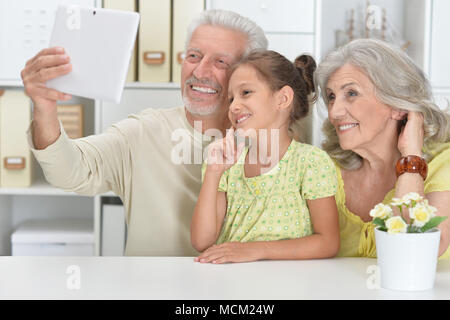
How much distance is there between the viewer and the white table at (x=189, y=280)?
89cm

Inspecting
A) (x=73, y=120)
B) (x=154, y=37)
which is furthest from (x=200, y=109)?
(x=73, y=120)

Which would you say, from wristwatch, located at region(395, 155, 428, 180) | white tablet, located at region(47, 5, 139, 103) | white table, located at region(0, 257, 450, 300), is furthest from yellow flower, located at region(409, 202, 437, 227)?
white tablet, located at region(47, 5, 139, 103)

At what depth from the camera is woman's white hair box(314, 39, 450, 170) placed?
127cm

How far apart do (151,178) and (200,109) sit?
0.75 ft

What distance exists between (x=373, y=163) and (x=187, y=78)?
53 cm

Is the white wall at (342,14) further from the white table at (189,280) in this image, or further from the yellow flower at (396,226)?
the yellow flower at (396,226)

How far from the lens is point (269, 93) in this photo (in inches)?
50.3

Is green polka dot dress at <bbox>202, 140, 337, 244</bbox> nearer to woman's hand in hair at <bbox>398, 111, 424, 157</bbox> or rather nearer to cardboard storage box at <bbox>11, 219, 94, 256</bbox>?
woman's hand in hair at <bbox>398, 111, 424, 157</bbox>

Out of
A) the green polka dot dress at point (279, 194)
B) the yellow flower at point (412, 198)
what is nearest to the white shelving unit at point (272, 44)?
the green polka dot dress at point (279, 194)

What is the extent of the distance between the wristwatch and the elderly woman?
5cm

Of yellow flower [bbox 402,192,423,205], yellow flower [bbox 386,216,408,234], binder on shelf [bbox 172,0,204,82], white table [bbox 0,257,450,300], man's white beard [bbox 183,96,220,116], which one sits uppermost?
binder on shelf [bbox 172,0,204,82]

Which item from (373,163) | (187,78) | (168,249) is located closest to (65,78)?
(187,78)

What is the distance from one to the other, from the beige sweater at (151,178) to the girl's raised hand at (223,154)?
28cm
